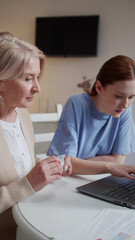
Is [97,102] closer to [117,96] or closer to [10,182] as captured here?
[117,96]

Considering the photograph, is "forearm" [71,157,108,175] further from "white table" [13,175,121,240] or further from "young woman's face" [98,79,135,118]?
"young woman's face" [98,79,135,118]

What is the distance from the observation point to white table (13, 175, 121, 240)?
0.75 m

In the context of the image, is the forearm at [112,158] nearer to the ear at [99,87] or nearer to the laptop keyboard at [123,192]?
the ear at [99,87]

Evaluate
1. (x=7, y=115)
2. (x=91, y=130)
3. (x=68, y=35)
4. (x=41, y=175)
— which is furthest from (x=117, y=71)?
(x=68, y=35)

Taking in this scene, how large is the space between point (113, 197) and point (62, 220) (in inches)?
8.2

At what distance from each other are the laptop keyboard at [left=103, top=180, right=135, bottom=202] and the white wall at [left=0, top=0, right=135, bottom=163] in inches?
114

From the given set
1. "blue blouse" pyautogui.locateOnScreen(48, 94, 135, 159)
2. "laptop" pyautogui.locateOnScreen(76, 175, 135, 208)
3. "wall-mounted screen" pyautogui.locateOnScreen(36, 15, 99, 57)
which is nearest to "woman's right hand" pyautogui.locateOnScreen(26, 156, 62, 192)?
"laptop" pyautogui.locateOnScreen(76, 175, 135, 208)

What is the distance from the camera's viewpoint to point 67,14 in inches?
160

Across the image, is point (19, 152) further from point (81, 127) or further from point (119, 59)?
point (119, 59)

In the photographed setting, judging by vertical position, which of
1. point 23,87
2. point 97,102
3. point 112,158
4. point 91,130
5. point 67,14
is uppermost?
point 67,14

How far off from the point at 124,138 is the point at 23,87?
2.46 ft

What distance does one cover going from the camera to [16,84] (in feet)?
3.41

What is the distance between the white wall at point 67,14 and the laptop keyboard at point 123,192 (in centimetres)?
289

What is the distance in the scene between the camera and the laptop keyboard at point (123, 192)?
93cm
